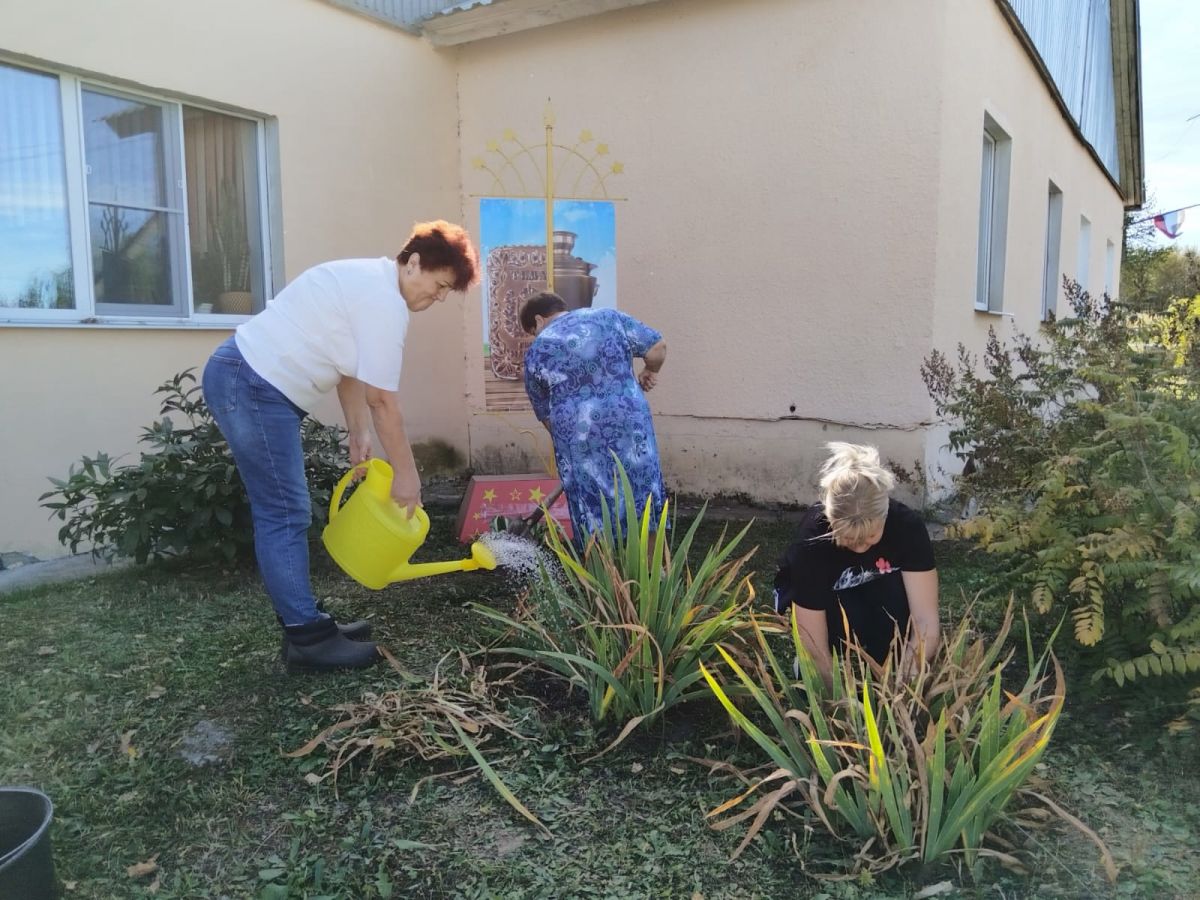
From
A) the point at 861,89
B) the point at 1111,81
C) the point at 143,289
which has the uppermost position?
the point at 1111,81

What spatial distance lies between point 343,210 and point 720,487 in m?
3.16

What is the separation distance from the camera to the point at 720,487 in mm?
5777

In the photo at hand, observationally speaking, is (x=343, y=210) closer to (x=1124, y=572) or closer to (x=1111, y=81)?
(x=1124, y=572)

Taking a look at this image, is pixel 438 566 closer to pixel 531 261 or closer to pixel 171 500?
pixel 171 500

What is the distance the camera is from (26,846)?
1542 mm

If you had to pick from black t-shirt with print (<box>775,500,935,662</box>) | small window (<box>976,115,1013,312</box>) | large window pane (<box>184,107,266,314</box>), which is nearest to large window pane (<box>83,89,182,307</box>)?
large window pane (<box>184,107,266,314</box>)

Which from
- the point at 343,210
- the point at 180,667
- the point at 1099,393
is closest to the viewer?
the point at 1099,393

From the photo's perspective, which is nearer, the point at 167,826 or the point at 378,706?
the point at 167,826

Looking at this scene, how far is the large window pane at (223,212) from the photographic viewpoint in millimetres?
4949

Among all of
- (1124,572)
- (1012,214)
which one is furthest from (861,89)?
(1124,572)

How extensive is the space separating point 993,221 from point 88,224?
6.17 metres

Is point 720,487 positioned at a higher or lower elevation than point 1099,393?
lower

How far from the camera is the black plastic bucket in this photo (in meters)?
1.53

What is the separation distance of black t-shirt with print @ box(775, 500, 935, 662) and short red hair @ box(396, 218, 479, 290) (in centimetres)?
140
